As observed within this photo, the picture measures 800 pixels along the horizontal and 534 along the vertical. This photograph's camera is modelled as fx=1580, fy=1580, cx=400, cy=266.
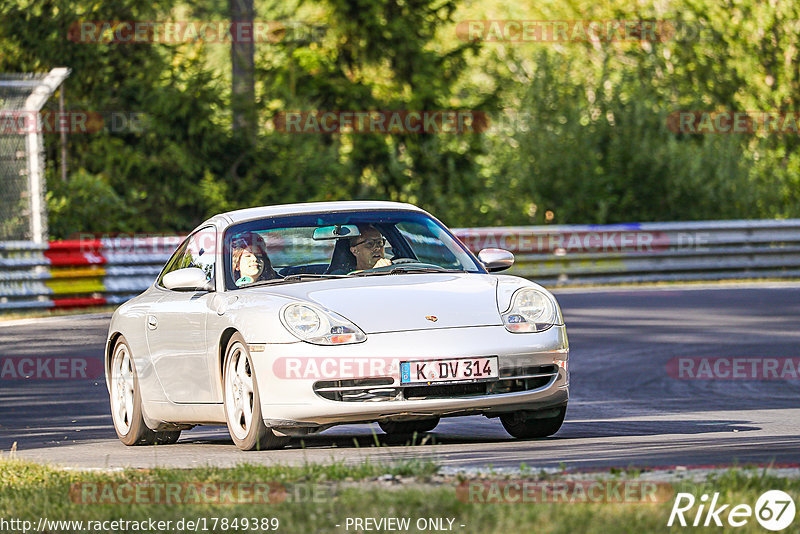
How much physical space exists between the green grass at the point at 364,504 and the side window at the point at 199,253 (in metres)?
2.54

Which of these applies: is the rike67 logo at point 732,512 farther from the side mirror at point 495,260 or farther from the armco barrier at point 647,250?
the armco barrier at point 647,250

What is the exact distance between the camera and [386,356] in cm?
834

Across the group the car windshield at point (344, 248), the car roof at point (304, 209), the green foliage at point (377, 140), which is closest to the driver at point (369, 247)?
the car windshield at point (344, 248)

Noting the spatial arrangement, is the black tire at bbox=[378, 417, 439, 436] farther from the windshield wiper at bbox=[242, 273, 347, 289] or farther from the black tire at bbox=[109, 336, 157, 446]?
the black tire at bbox=[109, 336, 157, 446]

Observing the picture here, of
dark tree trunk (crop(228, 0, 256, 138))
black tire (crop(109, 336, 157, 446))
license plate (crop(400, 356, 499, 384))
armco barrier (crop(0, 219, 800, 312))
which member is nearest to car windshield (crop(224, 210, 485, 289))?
license plate (crop(400, 356, 499, 384))

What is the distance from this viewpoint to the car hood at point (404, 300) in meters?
8.43

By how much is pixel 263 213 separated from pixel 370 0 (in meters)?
24.4

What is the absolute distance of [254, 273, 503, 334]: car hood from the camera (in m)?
8.43

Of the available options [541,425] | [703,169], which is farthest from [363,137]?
[541,425]

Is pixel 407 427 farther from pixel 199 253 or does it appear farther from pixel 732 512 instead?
pixel 732 512

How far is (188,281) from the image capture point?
9359mm

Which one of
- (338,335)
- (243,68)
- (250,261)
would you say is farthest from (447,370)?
(243,68)

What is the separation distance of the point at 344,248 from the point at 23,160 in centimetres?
1096

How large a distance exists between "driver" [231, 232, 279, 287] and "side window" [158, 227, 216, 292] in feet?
0.58
